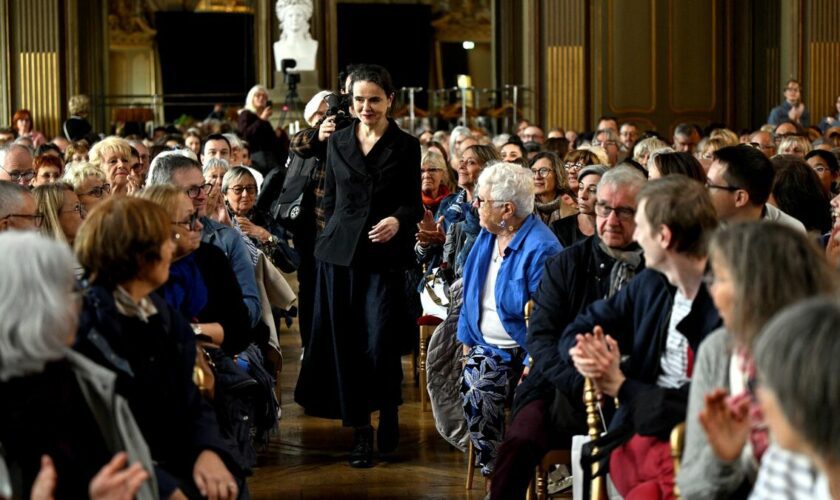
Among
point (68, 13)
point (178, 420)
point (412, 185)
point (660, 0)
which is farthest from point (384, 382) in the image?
point (660, 0)

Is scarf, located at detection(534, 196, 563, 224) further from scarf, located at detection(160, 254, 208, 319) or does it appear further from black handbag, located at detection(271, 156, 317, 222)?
scarf, located at detection(160, 254, 208, 319)

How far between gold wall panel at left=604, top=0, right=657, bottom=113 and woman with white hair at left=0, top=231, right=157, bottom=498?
16.1m

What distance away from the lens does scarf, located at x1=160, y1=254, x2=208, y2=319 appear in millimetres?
4203

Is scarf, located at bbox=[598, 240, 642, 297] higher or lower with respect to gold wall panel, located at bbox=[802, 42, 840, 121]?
lower

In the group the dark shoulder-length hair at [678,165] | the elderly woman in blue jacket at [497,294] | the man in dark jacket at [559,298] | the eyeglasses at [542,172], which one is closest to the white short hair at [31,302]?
the man in dark jacket at [559,298]

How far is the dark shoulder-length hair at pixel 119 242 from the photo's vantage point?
3285 mm

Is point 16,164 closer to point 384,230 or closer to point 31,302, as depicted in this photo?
point 384,230

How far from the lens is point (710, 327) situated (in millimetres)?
3576

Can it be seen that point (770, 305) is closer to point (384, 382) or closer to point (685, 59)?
point (384, 382)

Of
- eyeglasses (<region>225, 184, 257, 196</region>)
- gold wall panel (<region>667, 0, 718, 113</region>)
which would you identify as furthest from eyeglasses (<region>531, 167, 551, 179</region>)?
gold wall panel (<region>667, 0, 718, 113</region>)

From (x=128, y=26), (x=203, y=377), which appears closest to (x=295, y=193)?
(x=203, y=377)

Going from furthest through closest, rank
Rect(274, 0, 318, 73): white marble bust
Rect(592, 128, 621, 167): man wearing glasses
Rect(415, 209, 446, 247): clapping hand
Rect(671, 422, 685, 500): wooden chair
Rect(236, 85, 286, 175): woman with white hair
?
Rect(274, 0, 318, 73): white marble bust, Rect(592, 128, 621, 167): man wearing glasses, Rect(236, 85, 286, 175): woman with white hair, Rect(415, 209, 446, 247): clapping hand, Rect(671, 422, 685, 500): wooden chair

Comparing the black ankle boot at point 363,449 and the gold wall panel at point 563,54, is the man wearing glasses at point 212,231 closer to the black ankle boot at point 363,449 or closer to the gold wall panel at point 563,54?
the black ankle boot at point 363,449

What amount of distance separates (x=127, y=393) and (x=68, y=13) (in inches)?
586
